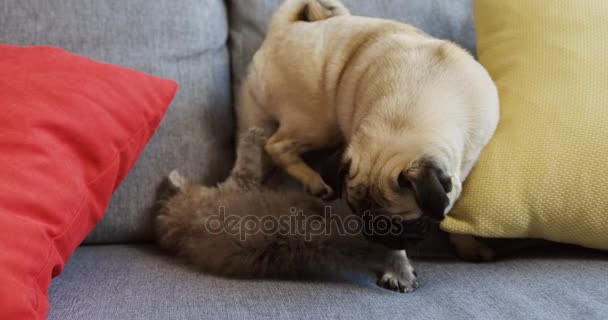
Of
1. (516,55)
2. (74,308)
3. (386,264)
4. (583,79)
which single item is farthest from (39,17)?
(583,79)

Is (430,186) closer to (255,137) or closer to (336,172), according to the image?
(336,172)

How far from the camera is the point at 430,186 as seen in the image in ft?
3.15

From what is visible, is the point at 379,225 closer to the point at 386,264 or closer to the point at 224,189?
the point at 386,264

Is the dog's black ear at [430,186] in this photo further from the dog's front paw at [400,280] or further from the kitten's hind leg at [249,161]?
the kitten's hind leg at [249,161]

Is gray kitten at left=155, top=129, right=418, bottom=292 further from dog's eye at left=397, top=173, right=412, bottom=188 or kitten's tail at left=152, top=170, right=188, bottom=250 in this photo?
dog's eye at left=397, top=173, right=412, bottom=188

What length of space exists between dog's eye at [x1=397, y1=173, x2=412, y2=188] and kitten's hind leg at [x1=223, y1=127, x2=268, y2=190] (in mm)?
375

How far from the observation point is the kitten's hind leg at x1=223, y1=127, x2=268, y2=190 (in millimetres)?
1295

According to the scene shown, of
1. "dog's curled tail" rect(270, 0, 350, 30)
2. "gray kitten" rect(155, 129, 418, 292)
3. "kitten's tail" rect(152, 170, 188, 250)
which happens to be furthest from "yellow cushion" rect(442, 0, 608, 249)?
"kitten's tail" rect(152, 170, 188, 250)

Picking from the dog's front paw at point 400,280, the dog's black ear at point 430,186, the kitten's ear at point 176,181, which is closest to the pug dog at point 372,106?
the dog's black ear at point 430,186

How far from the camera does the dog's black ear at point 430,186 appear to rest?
3.12 ft

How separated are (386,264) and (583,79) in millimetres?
541

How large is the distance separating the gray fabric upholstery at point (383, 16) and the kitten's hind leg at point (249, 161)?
173 millimetres

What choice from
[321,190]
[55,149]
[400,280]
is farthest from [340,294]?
[55,149]

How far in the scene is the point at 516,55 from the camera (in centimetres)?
121
